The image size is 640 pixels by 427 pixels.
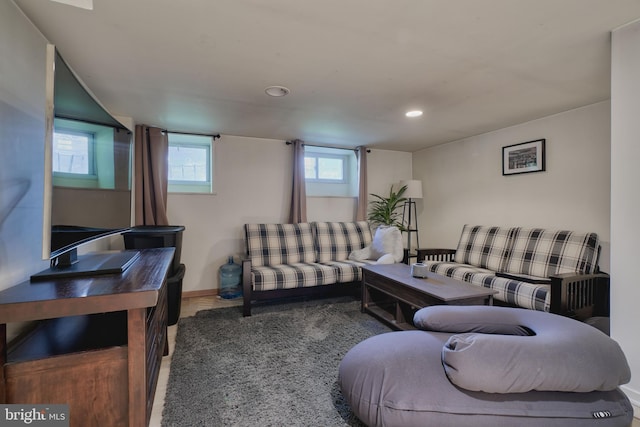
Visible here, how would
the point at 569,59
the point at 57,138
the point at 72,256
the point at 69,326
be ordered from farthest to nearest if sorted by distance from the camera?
the point at 569,59 < the point at 72,256 < the point at 69,326 < the point at 57,138

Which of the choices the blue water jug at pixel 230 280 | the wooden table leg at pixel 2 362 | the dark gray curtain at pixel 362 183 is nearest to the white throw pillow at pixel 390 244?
the dark gray curtain at pixel 362 183

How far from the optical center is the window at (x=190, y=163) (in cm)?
381

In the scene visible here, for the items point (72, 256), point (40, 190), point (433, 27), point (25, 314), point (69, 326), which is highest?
point (433, 27)

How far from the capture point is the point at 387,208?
4711 millimetres

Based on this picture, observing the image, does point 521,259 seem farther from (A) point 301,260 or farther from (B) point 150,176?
(B) point 150,176

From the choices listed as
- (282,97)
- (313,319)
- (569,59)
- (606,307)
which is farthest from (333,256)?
(569,59)

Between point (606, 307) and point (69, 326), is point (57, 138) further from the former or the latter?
point (606, 307)

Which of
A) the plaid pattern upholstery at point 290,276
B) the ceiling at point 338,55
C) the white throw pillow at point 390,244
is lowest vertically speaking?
the plaid pattern upholstery at point 290,276

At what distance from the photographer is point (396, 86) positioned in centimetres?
235

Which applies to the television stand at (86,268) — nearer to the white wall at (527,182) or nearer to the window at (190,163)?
the window at (190,163)

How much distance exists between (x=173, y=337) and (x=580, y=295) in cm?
338

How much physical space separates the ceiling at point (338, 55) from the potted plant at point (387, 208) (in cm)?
173

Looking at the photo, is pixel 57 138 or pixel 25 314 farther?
pixel 57 138

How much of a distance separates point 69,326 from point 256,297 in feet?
6.02
